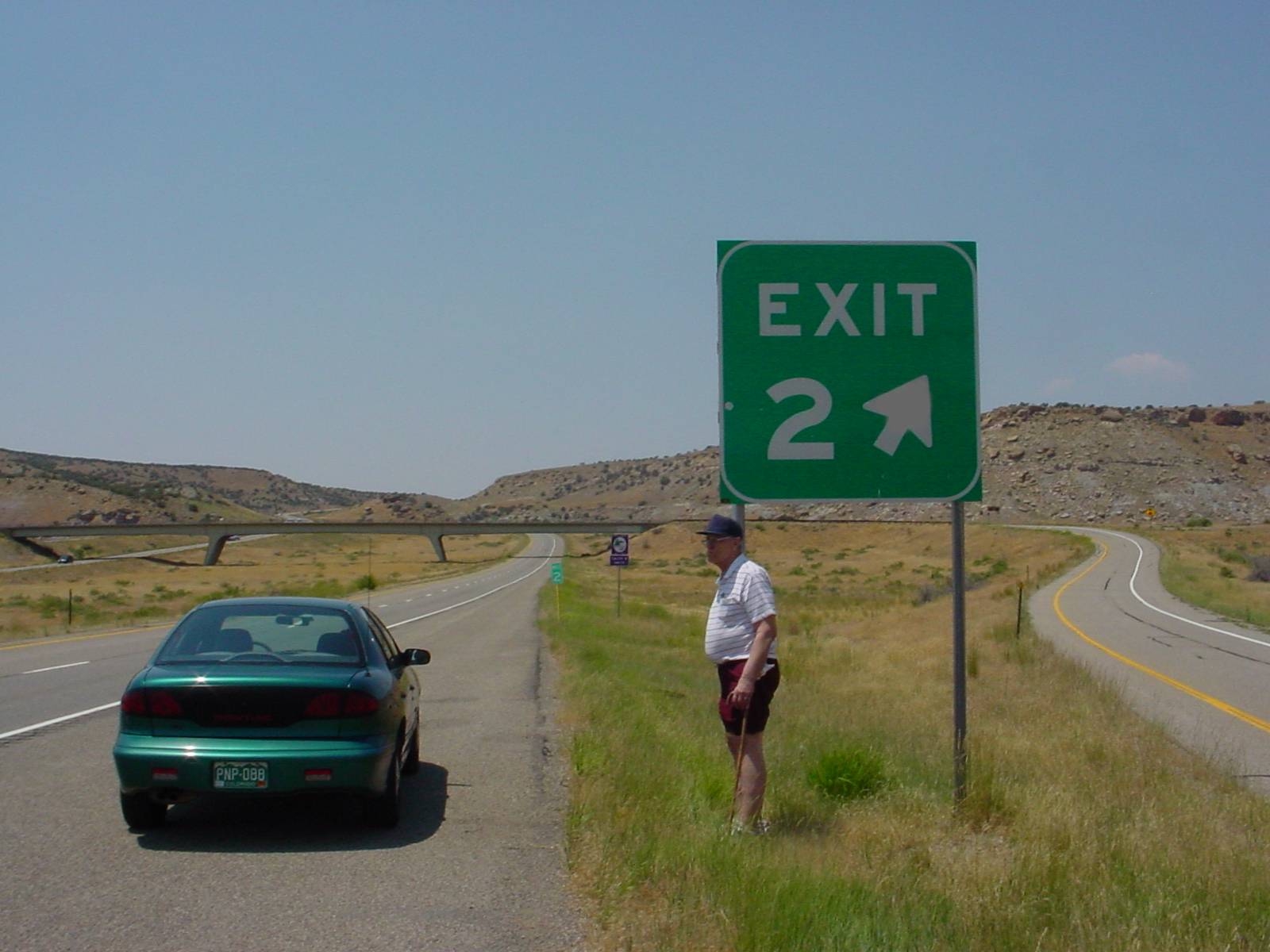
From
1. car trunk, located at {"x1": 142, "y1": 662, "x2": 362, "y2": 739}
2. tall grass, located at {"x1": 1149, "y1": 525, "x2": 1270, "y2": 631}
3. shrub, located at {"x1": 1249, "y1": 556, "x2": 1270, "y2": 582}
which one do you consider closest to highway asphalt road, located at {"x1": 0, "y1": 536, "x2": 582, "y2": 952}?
car trunk, located at {"x1": 142, "y1": 662, "x2": 362, "y2": 739}

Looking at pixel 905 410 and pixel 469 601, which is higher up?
pixel 905 410

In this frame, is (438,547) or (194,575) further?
(438,547)

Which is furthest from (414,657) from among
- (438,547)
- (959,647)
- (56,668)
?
(438,547)

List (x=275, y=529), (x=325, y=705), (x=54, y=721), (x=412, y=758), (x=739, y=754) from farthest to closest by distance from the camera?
(x=275, y=529), (x=54, y=721), (x=412, y=758), (x=325, y=705), (x=739, y=754)

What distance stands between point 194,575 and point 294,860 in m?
84.4

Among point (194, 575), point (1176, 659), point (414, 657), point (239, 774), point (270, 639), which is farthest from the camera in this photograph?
point (194, 575)

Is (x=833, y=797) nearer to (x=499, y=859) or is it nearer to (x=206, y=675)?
(x=499, y=859)

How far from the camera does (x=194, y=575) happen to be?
87.2 m

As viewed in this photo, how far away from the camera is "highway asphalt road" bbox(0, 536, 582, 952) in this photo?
6051mm

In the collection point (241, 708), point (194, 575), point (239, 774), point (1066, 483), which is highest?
point (1066, 483)

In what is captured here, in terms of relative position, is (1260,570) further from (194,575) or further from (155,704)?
(194,575)

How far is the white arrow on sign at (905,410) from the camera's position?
805cm

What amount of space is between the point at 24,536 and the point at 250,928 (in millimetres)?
117190

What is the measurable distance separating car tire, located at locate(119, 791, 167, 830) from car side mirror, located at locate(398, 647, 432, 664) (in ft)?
6.35
